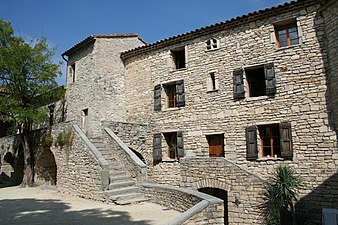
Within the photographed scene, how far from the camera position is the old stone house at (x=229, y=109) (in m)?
8.38

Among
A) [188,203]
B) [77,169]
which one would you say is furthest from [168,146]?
[188,203]

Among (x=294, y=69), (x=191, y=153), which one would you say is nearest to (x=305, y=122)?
(x=294, y=69)

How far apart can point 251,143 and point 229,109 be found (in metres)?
1.56

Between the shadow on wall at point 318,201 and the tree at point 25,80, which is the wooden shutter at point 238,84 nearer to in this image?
the shadow on wall at point 318,201

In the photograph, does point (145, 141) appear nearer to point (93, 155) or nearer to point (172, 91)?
point (172, 91)

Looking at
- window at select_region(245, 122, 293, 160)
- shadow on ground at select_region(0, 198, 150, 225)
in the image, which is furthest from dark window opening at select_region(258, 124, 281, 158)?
shadow on ground at select_region(0, 198, 150, 225)

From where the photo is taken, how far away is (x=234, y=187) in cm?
912

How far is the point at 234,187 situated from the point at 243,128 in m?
2.17

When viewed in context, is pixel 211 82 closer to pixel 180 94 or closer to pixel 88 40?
pixel 180 94

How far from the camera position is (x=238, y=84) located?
32.4 ft

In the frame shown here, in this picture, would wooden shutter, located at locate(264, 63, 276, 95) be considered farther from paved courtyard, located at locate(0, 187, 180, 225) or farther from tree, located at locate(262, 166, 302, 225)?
paved courtyard, located at locate(0, 187, 180, 225)

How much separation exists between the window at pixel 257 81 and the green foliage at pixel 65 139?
269 inches

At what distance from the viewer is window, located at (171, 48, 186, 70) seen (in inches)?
474

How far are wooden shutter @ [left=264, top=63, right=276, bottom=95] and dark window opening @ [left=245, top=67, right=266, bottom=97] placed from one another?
724mm
